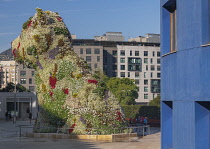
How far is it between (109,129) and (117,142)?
6.40ft

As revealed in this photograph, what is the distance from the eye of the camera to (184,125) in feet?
54.3

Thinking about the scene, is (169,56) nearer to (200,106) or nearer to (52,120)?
(200,106)

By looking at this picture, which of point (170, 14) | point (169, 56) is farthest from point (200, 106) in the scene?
point (170, 14)

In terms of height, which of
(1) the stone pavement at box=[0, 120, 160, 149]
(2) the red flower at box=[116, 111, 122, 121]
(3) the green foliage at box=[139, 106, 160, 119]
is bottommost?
(1) the stone pavement at box=[0, 120, 160, 149]

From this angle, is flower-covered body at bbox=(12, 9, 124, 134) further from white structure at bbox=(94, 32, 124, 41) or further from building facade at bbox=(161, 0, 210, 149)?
white structure at bbox=(94, 32, 124, 41)

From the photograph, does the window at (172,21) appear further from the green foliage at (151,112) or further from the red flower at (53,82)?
the green foliage at (151,112)

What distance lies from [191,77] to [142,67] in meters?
135

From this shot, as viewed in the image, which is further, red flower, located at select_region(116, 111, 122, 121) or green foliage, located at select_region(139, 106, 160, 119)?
green foliage, located at select_region(139, 106, 160, 119)

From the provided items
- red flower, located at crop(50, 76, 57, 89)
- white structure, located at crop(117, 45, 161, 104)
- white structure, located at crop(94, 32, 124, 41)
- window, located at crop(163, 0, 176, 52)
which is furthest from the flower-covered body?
white structure, located at crop(94, 32, 124, 41)

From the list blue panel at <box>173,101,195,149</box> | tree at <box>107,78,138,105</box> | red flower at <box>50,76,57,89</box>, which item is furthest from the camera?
tree at <box>107,78,138,105</box>

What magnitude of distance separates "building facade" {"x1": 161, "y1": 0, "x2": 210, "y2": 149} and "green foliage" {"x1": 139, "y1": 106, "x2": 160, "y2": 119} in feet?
138

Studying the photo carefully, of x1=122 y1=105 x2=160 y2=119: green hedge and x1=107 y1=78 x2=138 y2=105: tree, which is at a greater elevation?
x1=107 y1=78 x2=138 y2=105: tree

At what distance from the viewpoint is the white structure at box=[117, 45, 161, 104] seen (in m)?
149

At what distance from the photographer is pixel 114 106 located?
114 feet
